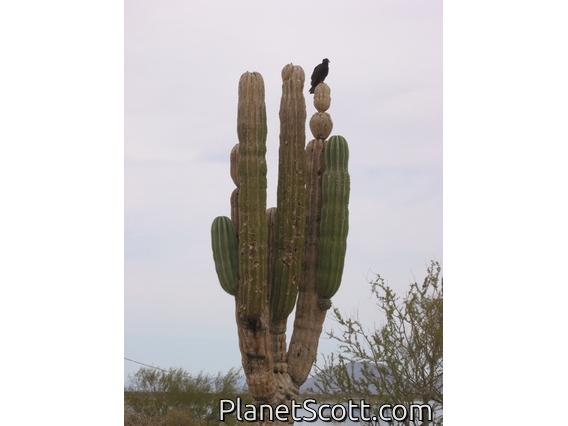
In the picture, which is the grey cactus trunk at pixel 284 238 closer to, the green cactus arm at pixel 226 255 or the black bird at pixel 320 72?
the green cactus arm at pixel 226 255

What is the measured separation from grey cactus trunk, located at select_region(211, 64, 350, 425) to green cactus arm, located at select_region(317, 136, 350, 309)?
0.01 metres

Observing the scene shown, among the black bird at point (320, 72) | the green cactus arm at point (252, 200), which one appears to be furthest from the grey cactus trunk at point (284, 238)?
the black bird at point (320, 72)

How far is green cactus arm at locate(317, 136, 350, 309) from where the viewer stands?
27.6ft

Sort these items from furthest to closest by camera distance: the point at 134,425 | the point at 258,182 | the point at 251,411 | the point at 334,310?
the point at 134,425 < the point at 334,310 < the point at 251,411 < the point at 258,182

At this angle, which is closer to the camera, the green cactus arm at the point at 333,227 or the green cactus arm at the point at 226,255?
the green cactus arm at the point at 226,255

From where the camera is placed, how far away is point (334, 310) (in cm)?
1123

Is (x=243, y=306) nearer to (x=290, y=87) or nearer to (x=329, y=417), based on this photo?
(x=329, y=417)

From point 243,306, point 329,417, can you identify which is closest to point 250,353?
point 243,306

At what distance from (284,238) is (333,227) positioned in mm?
531

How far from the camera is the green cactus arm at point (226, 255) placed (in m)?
8.00

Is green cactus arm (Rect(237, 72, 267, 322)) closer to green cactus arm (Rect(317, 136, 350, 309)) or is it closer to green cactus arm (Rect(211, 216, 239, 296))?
green cactus arm (Rect(211, 216, 239, 296))

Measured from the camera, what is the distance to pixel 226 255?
7.99 m

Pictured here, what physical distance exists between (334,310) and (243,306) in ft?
11.3

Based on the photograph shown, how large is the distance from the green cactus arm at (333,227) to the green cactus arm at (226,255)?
958 millimetres
